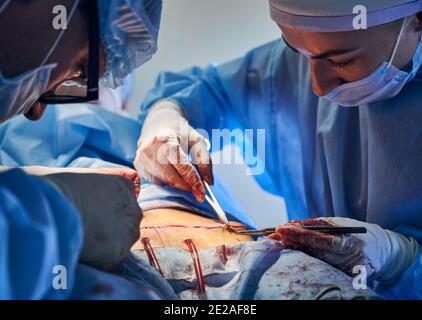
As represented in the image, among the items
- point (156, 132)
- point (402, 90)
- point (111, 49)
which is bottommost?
point (156, 132)

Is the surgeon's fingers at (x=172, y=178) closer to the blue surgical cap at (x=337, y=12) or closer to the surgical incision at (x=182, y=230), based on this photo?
the surgical incision at (x=182, y=230)

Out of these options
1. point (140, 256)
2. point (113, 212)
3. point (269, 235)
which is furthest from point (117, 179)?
point (269, 235)

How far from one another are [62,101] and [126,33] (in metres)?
0.21

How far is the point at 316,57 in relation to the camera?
4.50 ft

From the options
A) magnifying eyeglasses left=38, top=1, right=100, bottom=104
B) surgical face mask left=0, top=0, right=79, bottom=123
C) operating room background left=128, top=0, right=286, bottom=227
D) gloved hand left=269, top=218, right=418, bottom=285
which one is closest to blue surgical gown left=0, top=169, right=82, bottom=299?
surgical face mask left=0, top=0, right=79, bottom=123

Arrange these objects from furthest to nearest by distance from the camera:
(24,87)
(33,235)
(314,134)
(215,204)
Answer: (314,134) < (215,204) < (24,87) < (33,235)

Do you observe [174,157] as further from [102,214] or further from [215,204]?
[102,214]

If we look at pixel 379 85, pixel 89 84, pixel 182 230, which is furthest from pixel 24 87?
pixel 379 85

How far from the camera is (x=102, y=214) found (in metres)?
0.88

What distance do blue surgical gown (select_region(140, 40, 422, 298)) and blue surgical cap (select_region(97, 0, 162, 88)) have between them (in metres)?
0.65

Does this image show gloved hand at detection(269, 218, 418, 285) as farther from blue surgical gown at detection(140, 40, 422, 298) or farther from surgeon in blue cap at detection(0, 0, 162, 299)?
surgeon in blue cap at detection(0, 0, 162, 299)

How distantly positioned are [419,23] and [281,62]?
2.08 feet

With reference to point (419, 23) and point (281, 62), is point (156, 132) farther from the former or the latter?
point (419, 23)

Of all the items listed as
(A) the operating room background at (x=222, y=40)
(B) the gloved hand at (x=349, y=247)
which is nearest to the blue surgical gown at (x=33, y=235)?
(B) the gloved hand at (x=349, y=247)
